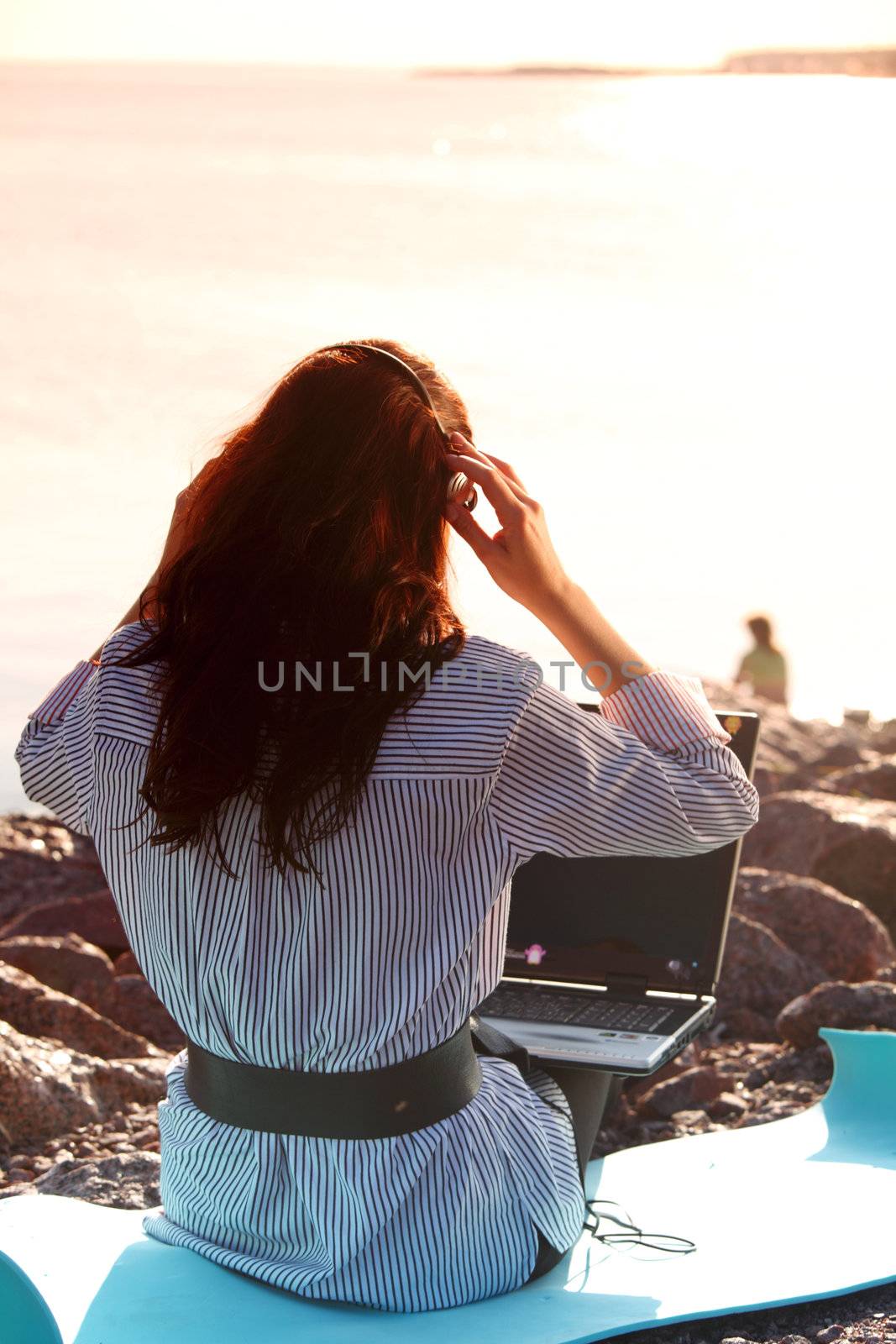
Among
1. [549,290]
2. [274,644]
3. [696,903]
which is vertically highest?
[549,290]

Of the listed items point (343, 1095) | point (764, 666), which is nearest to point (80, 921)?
point (343, 1095)

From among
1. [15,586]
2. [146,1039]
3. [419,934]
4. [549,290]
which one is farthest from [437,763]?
[549,290]

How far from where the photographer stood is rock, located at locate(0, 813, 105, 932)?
15.2ft

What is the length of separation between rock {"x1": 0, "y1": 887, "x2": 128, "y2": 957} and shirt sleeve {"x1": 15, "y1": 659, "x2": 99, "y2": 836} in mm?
2062

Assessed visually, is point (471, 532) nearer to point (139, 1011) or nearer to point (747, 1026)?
point (747, 1026)

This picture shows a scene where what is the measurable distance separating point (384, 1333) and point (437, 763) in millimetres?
697

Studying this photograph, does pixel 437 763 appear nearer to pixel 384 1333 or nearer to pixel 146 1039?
pixel 384 1333

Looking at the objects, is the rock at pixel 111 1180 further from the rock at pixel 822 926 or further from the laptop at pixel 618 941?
the rock at pixel 822 926

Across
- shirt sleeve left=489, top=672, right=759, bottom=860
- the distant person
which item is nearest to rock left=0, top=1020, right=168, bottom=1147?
shirt sleeve left=489, top=672, right=759, bottom=860

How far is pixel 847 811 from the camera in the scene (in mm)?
4652

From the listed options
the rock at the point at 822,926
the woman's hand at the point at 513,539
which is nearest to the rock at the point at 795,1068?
the rock at the point at 822,926

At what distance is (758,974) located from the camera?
11.7 feet

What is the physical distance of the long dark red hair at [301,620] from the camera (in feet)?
5.69

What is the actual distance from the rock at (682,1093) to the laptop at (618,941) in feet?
2.16
